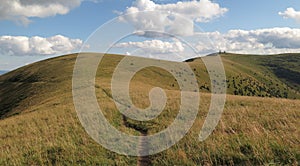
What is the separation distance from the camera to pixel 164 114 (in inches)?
749

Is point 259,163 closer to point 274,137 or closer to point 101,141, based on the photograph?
point 274,137

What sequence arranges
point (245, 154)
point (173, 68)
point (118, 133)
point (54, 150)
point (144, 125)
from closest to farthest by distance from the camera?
1. point (245, 154)
2. point (54, 150)
3. point (118, 133)
4. point (144, 125)
5. point (173, 68)

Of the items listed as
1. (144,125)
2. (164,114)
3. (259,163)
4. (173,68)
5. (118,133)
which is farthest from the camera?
(173,68)

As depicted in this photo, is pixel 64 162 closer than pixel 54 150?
Yes

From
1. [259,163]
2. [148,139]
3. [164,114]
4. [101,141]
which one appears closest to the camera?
[259,163]

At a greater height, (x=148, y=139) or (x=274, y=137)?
(x=274, y=137)

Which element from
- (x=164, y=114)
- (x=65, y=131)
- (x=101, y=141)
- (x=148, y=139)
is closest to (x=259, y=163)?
(x=148, y=139)

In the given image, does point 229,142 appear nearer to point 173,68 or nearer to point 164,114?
point 164,114

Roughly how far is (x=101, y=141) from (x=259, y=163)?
6.46m

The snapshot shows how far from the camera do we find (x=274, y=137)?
31.3ft

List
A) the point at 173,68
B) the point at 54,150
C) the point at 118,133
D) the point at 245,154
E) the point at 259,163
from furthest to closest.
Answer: the point at 173,68, the point at 118,133, the point at 54,150, the point at 245,154, the point at 259,163

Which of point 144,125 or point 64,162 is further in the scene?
point 144,125

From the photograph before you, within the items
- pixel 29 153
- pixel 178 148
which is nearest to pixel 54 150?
pixel 29 153

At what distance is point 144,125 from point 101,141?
490cm
